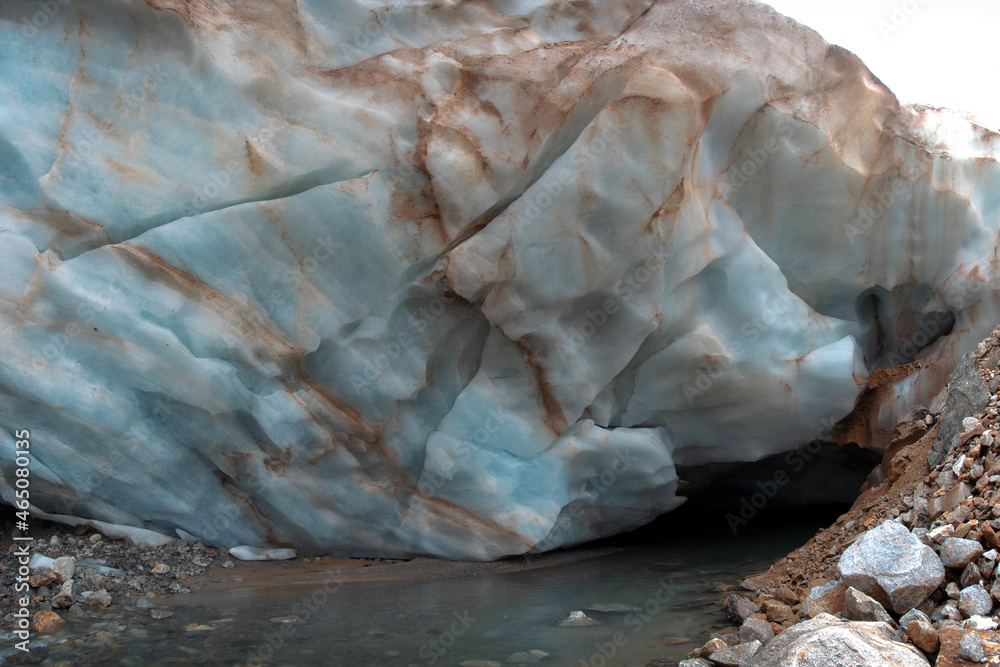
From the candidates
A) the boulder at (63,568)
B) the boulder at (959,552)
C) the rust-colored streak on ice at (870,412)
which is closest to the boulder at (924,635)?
the boulder at (959,552)

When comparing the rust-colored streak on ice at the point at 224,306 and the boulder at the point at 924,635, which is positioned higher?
the rust-colored streak on ice at the point at 224,306

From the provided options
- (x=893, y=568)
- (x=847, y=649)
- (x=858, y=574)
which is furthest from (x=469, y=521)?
(x=847, y=649)

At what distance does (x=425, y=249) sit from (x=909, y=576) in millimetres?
2920

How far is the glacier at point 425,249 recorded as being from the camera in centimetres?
409

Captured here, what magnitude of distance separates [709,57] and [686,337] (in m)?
1.73

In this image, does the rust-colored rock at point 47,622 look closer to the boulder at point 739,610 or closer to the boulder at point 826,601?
the boulder at point 739,610

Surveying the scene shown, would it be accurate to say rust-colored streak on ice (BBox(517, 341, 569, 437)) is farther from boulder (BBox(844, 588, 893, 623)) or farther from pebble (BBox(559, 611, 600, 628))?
boulder (BBox(844, 588, 893, 623))

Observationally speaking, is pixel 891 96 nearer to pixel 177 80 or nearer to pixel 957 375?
pixel 957 375

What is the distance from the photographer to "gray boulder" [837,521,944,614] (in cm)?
287

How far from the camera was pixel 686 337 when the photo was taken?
485 centimetres

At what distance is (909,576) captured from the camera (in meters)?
2.90

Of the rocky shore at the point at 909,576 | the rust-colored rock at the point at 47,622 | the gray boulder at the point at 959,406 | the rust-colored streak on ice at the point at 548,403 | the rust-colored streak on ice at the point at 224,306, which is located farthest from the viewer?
the rust-colored streak on ice at the point at 548,403

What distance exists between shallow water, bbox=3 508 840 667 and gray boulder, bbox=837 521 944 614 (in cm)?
75

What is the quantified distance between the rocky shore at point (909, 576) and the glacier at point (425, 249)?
1053 mm
